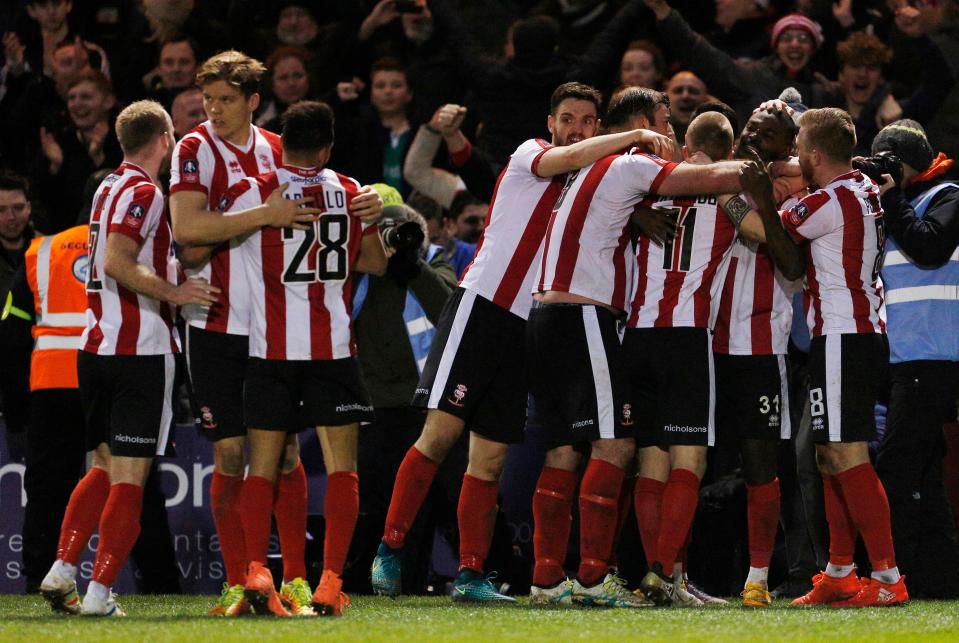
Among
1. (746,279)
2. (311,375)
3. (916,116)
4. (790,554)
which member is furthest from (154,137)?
(916,116)

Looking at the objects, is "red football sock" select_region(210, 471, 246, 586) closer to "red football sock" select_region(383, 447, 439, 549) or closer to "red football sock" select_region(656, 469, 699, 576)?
"red football sock" select_region(383, 447, 439, 549)

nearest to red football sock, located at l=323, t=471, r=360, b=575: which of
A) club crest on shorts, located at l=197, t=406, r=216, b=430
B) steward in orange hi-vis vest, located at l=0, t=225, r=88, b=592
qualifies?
club crest on shorts, located at l=197, t=406, r=216, b=430

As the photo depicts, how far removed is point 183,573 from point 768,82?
5.09 m

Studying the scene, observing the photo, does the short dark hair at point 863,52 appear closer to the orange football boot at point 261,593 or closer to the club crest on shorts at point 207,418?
the club crest on shorts at point 207,418

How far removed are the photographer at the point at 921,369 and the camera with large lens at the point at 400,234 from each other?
2.45m

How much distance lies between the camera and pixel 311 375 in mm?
6500

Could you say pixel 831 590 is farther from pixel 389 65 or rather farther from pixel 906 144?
pixel 389 65

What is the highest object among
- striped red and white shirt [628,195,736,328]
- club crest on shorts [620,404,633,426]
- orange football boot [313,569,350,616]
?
striped red and white shirt [628,195,736,328]

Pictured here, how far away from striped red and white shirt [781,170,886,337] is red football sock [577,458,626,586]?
1204mm

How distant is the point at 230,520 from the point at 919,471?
3.65 meters

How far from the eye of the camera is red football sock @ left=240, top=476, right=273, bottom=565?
6.36m

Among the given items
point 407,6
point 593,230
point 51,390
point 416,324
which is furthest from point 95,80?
point 593,230

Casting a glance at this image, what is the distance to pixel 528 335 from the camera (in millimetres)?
7023

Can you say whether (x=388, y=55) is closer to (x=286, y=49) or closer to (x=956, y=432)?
(x=286, y=49)
